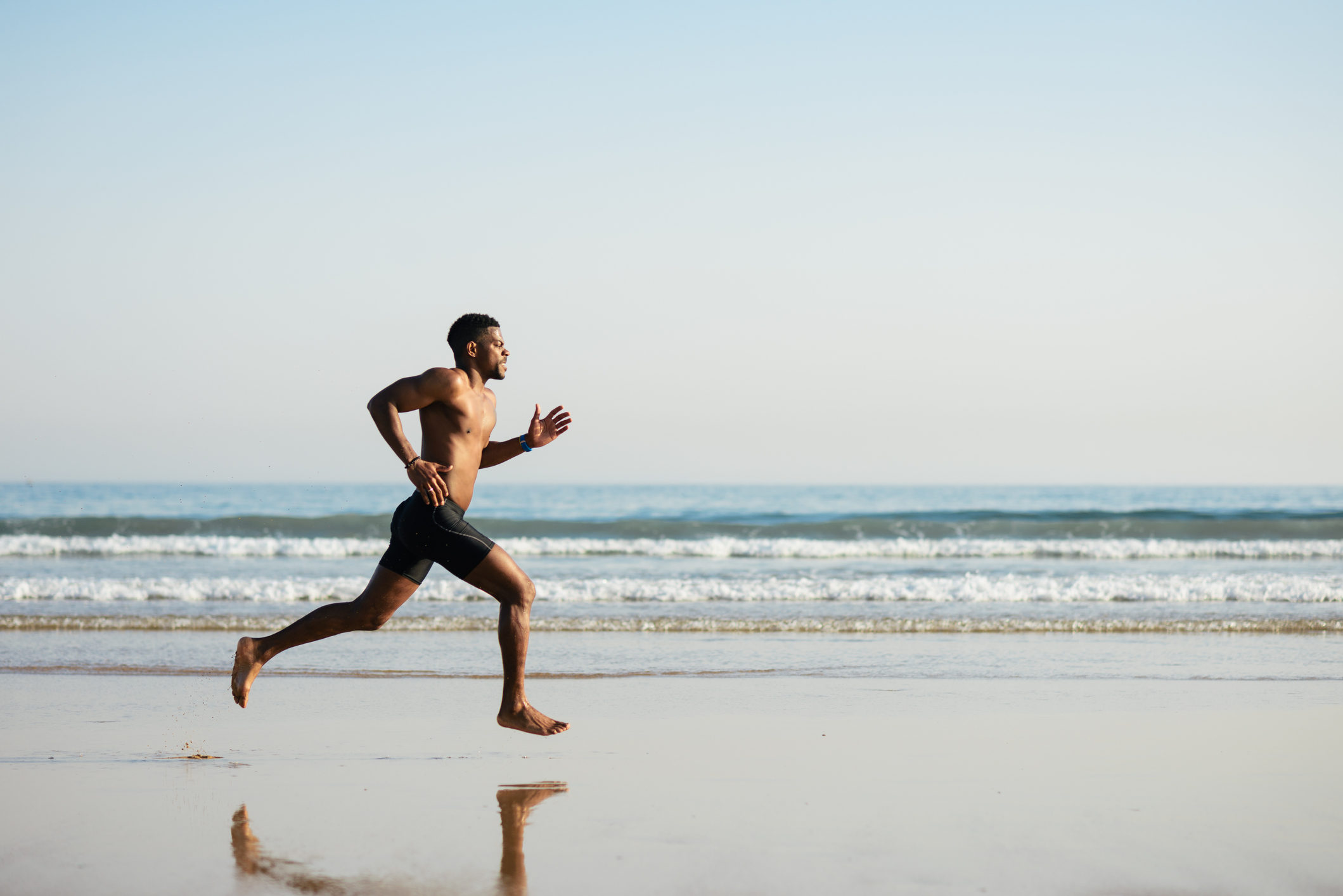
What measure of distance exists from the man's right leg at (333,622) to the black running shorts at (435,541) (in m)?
0.07

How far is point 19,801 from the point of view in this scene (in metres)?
4.14

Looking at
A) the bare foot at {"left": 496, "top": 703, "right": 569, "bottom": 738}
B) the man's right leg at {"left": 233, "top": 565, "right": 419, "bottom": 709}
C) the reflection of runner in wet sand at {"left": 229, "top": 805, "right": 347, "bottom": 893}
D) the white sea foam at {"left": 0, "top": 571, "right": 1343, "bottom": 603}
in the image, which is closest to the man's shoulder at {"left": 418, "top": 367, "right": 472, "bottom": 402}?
the man's right leg at {"left": 233, "top": 565, "right": 419, "bottom": 709}

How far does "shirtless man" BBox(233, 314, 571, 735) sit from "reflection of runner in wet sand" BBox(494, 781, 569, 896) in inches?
18.1

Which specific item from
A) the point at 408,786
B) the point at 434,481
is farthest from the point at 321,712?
the point at 434,481

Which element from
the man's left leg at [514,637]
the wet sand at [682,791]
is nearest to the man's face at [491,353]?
the man's left leg at [514,637]

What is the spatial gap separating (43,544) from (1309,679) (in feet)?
69.3

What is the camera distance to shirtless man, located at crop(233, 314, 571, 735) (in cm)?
458

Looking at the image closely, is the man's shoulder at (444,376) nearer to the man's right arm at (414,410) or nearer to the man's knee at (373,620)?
the man's right arm at (414,410)

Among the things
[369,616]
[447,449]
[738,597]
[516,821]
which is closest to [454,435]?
[447,449]

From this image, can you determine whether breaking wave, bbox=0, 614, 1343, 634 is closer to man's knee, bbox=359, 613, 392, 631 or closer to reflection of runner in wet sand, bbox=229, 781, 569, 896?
man's knee, bbox=359, 613, 392, 631

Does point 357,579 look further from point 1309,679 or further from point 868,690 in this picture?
point 1309,679

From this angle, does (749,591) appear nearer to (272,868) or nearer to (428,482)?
(428,482)

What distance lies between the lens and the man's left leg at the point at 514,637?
15.4 ft

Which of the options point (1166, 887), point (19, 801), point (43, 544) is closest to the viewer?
point (1166, 887)
